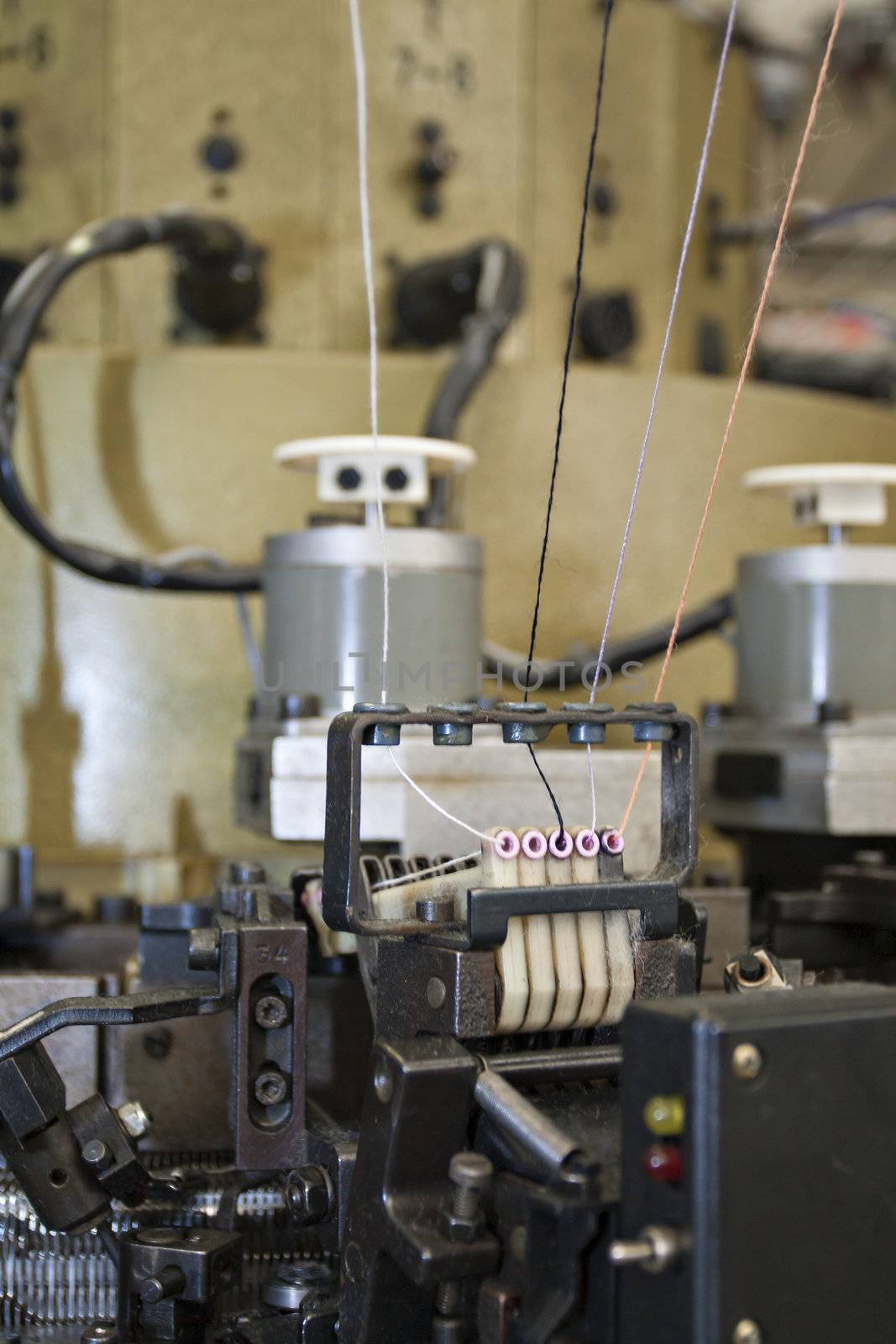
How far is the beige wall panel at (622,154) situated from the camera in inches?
71.0

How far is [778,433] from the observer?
1.83 m

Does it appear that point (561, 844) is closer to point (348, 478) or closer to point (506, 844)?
point (506, 844)

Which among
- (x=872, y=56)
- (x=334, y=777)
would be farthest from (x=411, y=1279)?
(x=872, y=56)

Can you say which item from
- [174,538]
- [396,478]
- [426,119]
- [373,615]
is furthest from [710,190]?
[373,615]

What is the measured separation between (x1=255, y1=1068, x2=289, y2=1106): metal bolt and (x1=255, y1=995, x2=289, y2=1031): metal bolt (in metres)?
0.03

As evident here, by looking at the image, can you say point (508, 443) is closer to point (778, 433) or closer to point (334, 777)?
point (778, 433)

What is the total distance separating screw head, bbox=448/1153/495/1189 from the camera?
1.99 feet

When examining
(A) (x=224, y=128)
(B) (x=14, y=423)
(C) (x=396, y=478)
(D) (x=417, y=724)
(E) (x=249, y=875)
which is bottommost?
(E) (x=249, y=875)

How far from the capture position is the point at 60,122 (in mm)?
1706

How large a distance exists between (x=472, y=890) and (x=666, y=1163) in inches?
6.3

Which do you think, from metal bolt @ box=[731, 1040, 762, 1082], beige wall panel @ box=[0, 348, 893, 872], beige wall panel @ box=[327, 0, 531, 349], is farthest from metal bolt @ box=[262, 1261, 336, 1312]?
beige wall panel @ box=[327, 0, 531, 349]

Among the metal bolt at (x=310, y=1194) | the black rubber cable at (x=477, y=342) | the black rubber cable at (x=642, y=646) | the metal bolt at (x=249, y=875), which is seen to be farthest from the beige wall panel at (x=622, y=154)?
the metal bolt at (x=310, y=1194)

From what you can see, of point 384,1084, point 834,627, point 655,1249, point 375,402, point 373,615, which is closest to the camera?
point 655,1249

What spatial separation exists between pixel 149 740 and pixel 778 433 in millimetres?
913
